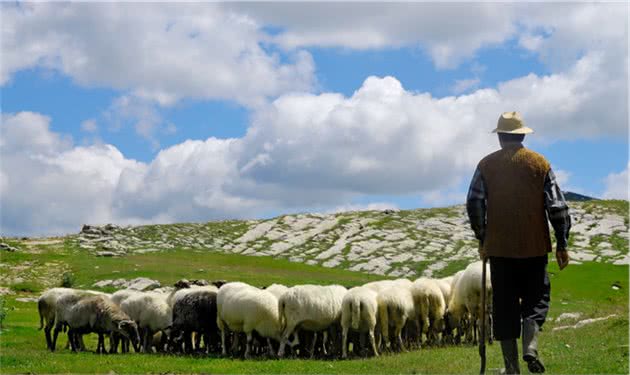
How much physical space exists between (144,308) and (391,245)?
213ft

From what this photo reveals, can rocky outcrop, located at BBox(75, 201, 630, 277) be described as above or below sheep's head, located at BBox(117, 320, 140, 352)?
above

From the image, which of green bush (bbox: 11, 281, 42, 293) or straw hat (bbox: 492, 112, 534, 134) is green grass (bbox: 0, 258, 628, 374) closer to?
straw hat (bbox: 492, 112, 534, 134)

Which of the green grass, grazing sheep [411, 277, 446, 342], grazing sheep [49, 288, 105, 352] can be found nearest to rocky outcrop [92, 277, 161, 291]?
the green grass

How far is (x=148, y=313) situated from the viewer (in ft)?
93.3

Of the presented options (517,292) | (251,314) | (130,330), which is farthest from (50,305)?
(517,292)

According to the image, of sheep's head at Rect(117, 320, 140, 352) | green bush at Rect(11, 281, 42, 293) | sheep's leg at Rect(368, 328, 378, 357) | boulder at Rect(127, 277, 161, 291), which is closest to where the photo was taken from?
sheep's leg at Rect(368, 328, 378, 357)

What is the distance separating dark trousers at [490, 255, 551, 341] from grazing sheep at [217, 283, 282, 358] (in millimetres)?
13942

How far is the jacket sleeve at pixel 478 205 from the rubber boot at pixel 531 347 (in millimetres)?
1545

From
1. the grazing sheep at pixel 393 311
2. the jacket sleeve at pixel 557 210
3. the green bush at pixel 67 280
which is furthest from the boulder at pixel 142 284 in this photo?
the jacket sleeve at pixel 557 210

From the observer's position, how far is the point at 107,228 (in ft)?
328

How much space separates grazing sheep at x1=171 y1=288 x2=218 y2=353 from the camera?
2675 centimetres

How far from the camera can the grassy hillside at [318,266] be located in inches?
757

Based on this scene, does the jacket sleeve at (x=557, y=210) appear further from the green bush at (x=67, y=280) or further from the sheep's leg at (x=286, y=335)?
the green bush at (x=67, y=280)

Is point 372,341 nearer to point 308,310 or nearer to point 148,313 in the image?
point 308,310
